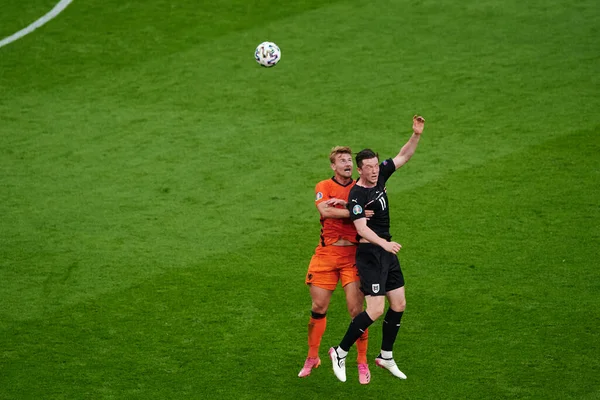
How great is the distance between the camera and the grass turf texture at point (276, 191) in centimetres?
934

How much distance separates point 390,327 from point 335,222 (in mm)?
1194

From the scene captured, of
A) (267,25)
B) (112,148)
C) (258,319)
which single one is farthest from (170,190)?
(267,25)

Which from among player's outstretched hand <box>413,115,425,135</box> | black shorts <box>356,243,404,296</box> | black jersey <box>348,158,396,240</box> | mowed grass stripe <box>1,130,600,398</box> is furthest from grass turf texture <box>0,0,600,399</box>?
player's outstretched hand <box>413,115,425,135</box>

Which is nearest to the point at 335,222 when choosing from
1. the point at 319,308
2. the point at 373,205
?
the point at 373,205

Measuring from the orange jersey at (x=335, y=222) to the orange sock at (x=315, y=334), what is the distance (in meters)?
0.80

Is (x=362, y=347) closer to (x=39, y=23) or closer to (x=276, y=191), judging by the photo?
(x=276, y=191)

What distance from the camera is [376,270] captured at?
8586 mm

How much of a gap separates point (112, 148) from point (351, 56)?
221 inches

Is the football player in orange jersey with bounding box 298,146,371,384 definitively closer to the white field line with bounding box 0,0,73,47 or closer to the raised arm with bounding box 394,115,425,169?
the raised arm with bounding box 394,115,425,169

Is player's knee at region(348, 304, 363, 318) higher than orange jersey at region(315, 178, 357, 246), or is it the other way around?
orange jersey at region(315, 178, 357, 246)

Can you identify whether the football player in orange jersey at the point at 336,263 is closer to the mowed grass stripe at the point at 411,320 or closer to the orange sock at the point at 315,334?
Answer: the orange sock at the point at 315,334

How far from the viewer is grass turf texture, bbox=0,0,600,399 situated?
9.34m

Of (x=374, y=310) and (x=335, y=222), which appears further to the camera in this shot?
(x=335, y=222)

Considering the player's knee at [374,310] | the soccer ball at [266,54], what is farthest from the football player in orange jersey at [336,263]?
the soccer ball at [266,54]
